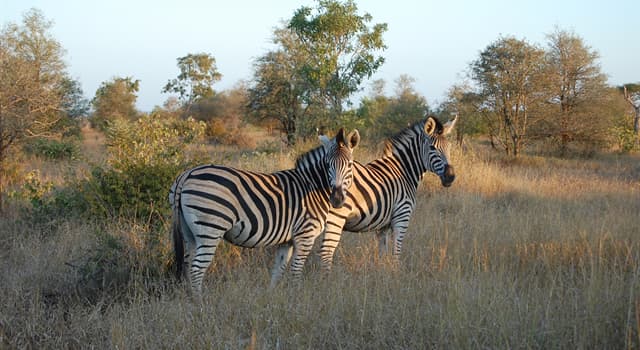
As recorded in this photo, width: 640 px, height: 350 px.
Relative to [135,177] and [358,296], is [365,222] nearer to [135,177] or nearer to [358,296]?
[358,296]

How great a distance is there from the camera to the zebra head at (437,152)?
576 centimetres

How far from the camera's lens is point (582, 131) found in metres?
19.0

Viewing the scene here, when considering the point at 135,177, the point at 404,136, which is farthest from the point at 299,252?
the point at 135,177

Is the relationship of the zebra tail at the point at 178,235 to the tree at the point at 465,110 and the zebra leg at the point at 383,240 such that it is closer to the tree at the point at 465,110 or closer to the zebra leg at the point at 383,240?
the zebra leg at the point at 383,240

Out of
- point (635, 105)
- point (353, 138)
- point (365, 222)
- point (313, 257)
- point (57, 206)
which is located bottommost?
point (313, 257)

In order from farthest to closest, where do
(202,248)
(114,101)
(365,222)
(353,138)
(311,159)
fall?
1. (114,101)
2. (365,222)
3. (311,159)
4. (353,138)
5. (202,248)

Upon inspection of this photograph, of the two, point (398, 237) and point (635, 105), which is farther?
point (635, 105)

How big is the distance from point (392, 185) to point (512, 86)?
14.0 meters

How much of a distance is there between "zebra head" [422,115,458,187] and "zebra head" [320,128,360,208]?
1.24m

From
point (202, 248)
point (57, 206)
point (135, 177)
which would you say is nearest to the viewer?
point (202, 248)

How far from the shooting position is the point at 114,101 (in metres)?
28.9

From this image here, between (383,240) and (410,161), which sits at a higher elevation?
(410,161)

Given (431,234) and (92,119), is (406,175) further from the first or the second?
(92,119)

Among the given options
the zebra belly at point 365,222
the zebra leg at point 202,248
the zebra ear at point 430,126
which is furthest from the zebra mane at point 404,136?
the zebra leg at point 202,248
